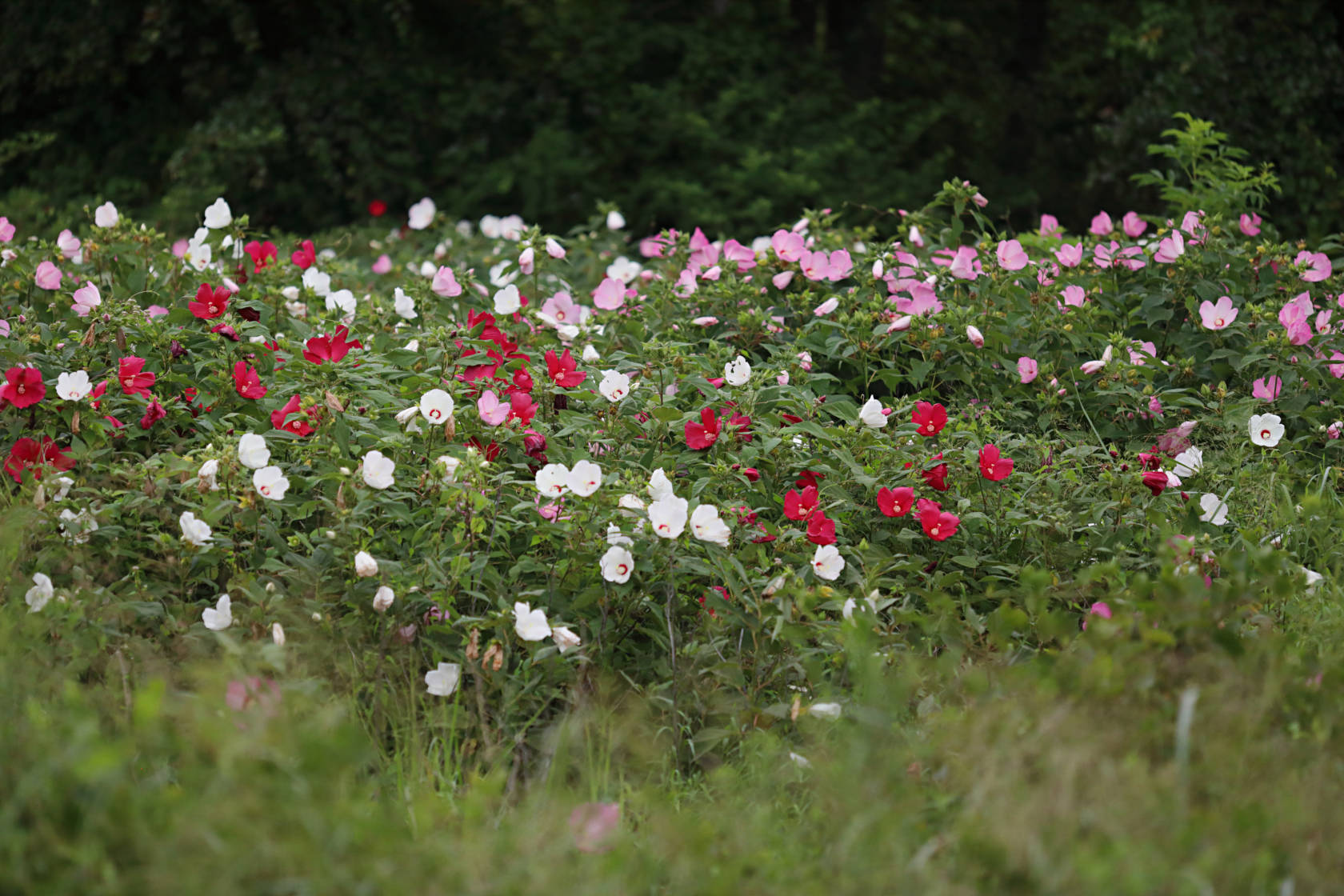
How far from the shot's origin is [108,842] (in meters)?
1.33

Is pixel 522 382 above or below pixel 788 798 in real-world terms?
above

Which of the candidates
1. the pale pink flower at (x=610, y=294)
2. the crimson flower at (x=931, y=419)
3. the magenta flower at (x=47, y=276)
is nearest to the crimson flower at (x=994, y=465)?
the crimson flower at (x=931, y=419)

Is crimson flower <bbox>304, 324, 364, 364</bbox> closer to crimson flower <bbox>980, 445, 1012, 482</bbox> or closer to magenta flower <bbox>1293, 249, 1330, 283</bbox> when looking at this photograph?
crimson flower <bbox>980, 445, 1012, 482</bbox>

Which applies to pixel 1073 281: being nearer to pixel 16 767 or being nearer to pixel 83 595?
pixel 83 595

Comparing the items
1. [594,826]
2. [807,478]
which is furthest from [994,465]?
[594,826]

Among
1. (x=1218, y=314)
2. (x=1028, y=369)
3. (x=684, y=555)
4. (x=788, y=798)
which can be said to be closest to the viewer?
(x=788, y=798)

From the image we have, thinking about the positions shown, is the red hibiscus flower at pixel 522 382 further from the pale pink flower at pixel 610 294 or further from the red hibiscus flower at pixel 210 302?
the red hibiscus flower at pixel 210 302

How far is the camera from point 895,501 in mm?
2367

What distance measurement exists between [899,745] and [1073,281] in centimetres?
211

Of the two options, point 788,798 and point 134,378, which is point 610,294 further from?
point 788,798

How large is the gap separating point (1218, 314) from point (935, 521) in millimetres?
1323

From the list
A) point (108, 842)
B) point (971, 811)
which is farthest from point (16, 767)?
point (971, 811)

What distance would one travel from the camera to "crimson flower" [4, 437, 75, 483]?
2328mm

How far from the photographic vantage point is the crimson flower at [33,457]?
233 centimetres
